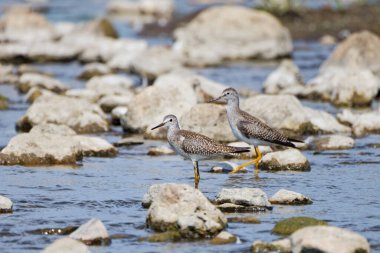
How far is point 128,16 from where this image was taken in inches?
2144

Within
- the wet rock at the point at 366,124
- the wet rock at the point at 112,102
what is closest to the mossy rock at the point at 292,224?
the wet rock at the point at 366,124

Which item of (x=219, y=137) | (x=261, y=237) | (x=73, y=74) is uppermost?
(x=73, y=74)

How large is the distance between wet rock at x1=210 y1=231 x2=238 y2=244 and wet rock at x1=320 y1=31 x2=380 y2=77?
54.5 ft

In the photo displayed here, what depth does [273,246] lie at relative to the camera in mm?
10219

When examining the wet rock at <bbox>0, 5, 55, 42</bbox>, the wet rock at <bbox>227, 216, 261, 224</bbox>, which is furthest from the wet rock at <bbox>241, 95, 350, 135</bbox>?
the wet rock at <bbox>0, 5, 55, 42</bbox>

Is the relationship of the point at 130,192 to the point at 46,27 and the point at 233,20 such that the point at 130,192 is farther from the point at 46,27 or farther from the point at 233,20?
the point at 46,27

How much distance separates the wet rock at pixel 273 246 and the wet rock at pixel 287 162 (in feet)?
16.9

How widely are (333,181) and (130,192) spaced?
3225 mm

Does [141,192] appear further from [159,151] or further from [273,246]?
[273,246]

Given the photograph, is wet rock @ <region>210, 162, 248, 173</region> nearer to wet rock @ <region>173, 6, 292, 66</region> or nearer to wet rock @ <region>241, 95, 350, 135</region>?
wet rock @ <region>241, 95, 350, 135</region>

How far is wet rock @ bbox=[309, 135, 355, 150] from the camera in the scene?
17.6 meters

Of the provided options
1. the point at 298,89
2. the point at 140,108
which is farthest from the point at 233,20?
the point at 140,108

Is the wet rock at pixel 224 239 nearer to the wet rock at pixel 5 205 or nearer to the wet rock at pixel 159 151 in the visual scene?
the wet rock at pixel 5 205

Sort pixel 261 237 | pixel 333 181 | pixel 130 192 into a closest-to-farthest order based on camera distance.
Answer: pixel 261 237
pixel 130 192
pixel 333 181
